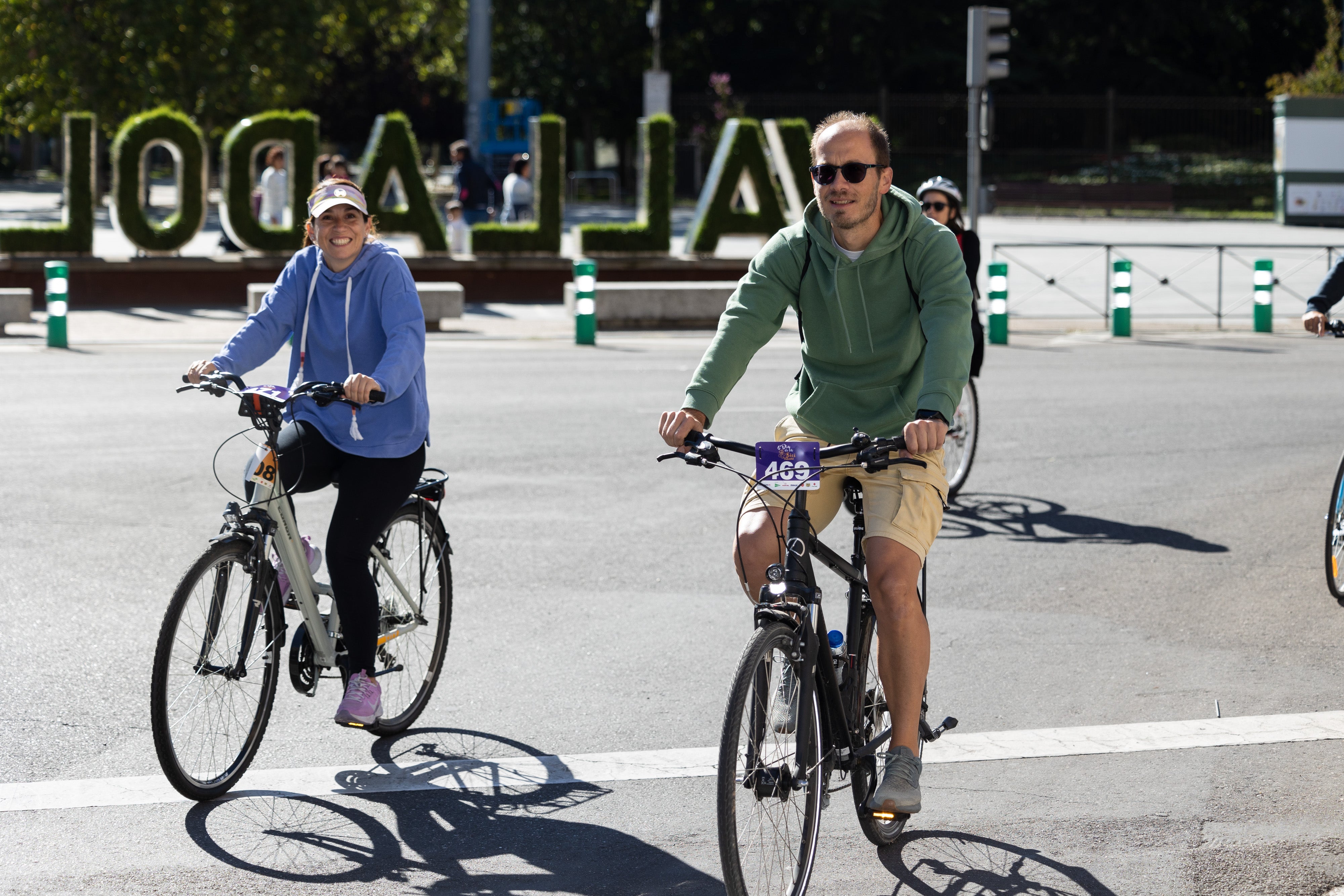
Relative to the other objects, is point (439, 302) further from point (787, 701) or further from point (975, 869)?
point (787, 701)

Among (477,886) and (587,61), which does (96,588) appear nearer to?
(477,886)

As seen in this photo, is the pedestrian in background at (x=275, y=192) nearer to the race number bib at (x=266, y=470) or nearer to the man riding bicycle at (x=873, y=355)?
the race number bib at (x=266, y=470)

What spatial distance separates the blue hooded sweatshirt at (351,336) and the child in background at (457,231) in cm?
1811

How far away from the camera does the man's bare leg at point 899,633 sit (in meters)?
4.02

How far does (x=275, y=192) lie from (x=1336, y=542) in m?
17.9

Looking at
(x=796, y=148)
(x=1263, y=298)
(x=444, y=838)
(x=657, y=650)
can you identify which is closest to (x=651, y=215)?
(x=796, y=148)

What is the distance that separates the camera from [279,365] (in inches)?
565

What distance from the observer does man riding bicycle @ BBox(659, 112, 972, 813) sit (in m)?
4.02

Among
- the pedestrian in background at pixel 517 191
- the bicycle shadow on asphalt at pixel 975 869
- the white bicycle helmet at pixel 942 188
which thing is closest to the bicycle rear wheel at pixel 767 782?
the bicycle shadow on asphalt at pixel 975 869

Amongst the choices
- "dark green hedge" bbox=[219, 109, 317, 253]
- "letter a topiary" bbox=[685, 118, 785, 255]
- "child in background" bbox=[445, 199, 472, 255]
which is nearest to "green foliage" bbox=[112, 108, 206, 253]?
"dark green hedge" bbox=[219, 109, 317, 253]

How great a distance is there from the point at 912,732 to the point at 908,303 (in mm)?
1058

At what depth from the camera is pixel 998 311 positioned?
56.9 feet

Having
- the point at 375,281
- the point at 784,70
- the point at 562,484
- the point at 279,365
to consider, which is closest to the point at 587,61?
the point at 784,70

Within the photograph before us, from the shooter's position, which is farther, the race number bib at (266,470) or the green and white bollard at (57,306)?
the green and white bollard at (57,306)
